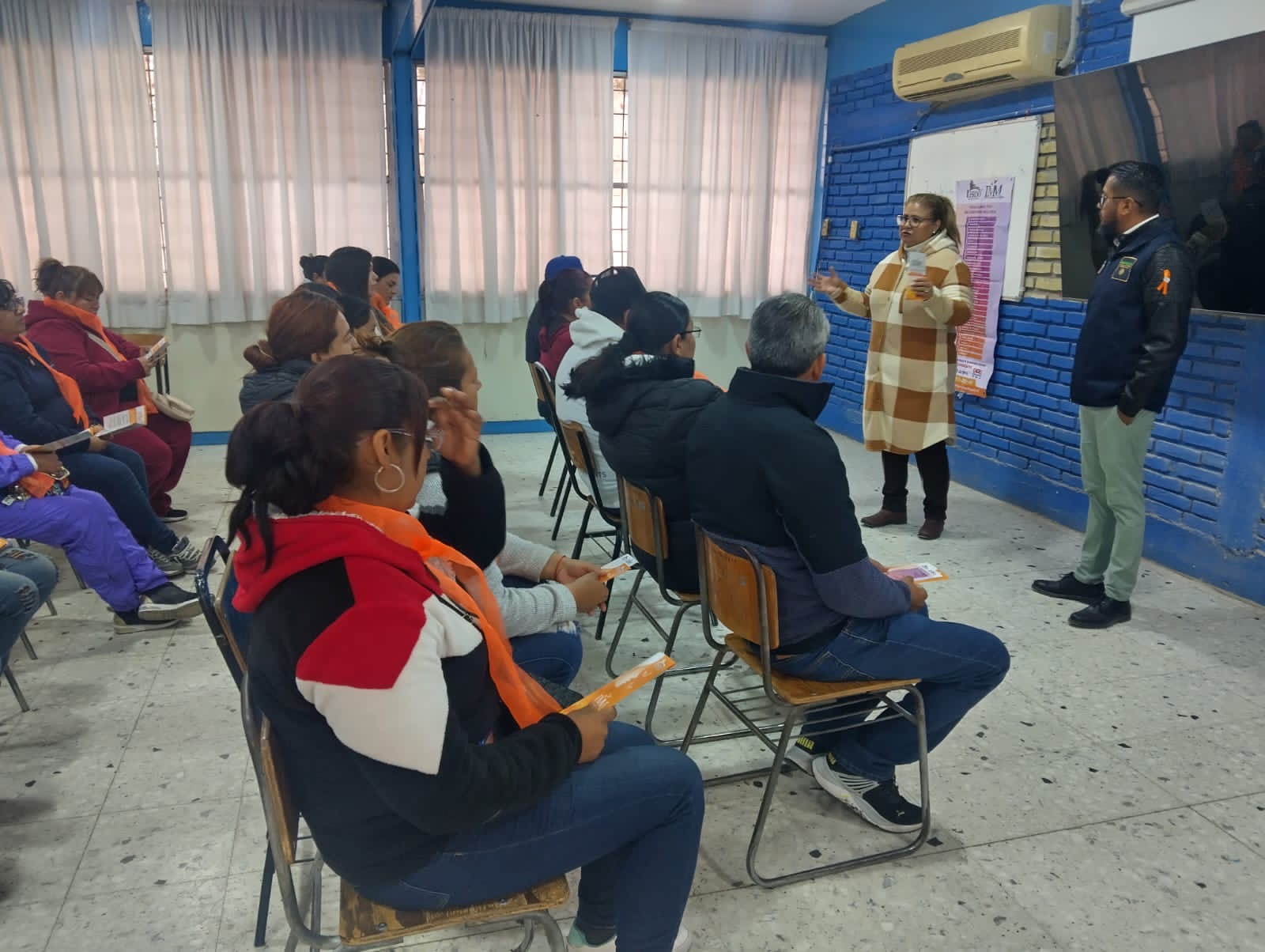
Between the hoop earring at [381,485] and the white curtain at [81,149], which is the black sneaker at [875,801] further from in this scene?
the white curtain at [81,149]

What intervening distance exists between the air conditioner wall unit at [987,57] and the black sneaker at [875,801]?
134 inches

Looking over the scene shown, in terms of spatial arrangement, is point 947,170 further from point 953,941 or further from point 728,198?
point 953,941

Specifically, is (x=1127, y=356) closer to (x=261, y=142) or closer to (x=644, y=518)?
(x=644, y=518)

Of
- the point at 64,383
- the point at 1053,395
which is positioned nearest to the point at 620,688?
the point at 64,383

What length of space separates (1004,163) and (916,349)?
1.22 meters

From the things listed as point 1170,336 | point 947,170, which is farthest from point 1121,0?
point 1170,336

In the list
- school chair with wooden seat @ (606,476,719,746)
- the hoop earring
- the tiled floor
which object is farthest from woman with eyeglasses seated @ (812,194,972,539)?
the hoop earring


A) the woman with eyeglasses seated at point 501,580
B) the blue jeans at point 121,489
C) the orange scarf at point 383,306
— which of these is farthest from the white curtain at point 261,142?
the woman with eyeglasses seated at point 501,580

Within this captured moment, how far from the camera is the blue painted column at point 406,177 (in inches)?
217

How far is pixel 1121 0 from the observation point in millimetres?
3641

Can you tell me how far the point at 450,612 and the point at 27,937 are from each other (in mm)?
1277

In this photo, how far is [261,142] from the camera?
17.3ft

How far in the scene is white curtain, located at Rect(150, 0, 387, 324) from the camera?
5066 millimetres

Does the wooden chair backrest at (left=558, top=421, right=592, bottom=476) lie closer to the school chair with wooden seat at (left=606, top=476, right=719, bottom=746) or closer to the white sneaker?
the school chair with wooden seat at (left=606, top=476, right=719, bottom=746)
